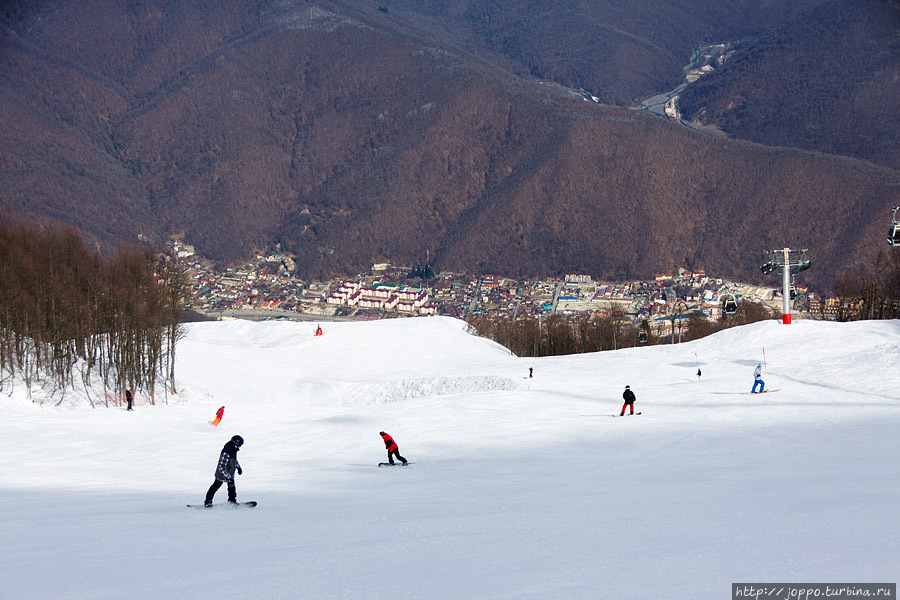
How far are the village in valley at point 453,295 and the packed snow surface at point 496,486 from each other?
91.5 meters

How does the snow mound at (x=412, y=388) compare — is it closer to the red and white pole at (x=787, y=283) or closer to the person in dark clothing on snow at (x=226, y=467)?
the red and white pole at (x=787, y=283)

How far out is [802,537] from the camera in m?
10.9

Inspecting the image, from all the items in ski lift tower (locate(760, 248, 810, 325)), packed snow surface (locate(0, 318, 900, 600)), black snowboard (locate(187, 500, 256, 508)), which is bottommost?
black snowboard (locate(187, 500, 256, 508))

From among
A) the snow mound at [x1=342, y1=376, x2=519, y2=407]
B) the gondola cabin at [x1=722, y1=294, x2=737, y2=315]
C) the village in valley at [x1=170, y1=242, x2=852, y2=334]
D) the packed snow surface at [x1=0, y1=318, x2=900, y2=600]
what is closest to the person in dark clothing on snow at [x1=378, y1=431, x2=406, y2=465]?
the packed snow surface at [x1=0, y1=318, x2=900, y2=600]

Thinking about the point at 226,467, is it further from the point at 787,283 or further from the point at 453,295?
the point at 453,295

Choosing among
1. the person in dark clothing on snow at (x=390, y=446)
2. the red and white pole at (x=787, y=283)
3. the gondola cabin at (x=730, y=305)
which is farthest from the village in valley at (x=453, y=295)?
the person in dark clothing on snow at (x=390, y=446)

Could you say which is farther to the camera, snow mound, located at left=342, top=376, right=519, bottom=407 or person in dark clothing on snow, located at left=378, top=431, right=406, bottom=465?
snow mound, located at left=342, top=376, right=519, bottom=407

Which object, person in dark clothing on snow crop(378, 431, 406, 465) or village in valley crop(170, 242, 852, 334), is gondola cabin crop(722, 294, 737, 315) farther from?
village in valley crop(170, 242, 852, 334)

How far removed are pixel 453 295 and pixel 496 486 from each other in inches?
5712

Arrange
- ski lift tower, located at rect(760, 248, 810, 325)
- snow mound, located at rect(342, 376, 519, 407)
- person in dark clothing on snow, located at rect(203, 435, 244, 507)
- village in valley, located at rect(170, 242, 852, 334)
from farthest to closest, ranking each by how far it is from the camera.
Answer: village in valley, located at rect(170, 242, 852, 334), ski lift tower, located at rect(760, 248, 810, 325), snow mound, located at rect(342, 376, 519, 407), person in dark clothing on snow, located at rect(203, 435, 244, 507)

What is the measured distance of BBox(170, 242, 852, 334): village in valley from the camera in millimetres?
140500

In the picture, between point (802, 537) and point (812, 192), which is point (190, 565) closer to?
point (802, 537)

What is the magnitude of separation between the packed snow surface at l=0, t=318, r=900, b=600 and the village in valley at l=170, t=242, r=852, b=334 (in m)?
91.5

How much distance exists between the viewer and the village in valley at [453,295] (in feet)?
461
